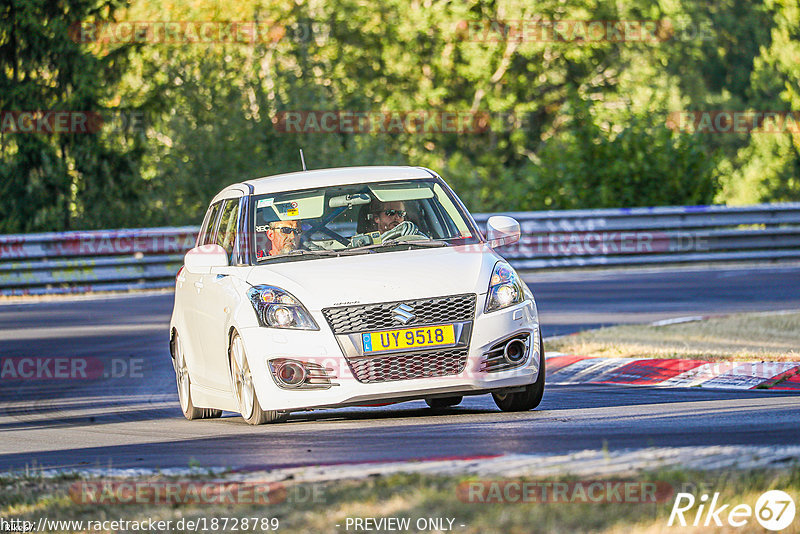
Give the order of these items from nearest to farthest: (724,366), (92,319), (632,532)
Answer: (632,532), (724,366), (92,319)

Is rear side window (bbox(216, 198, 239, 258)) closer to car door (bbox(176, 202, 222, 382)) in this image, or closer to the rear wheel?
car door (bbox(176, 202, 222, 382))

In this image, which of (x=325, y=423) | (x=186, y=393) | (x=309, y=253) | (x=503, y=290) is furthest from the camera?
(x=186, y=393)

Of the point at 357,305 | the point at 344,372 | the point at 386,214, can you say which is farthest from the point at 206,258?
the point at 344,372

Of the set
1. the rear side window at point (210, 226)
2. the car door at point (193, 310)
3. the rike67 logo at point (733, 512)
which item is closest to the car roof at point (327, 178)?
the rear side window at point (210, 226)

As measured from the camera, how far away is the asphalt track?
743cm

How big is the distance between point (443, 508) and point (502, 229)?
4.66 meters

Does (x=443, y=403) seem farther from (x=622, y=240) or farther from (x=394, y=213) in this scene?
(x=622, y=240)

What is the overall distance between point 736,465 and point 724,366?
5244 mm

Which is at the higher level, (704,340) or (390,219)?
(390,219)

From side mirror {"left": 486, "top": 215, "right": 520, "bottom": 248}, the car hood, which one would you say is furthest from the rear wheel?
side mirror {"left": 486, "top": 215, "right": 520, "bottom": 248}

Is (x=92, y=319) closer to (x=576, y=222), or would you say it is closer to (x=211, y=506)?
(x=576, y=222)

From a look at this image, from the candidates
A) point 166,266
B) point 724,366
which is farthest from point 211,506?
point 166,266

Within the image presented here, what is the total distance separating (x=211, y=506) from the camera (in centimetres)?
578

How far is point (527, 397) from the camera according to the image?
30.7 feet
